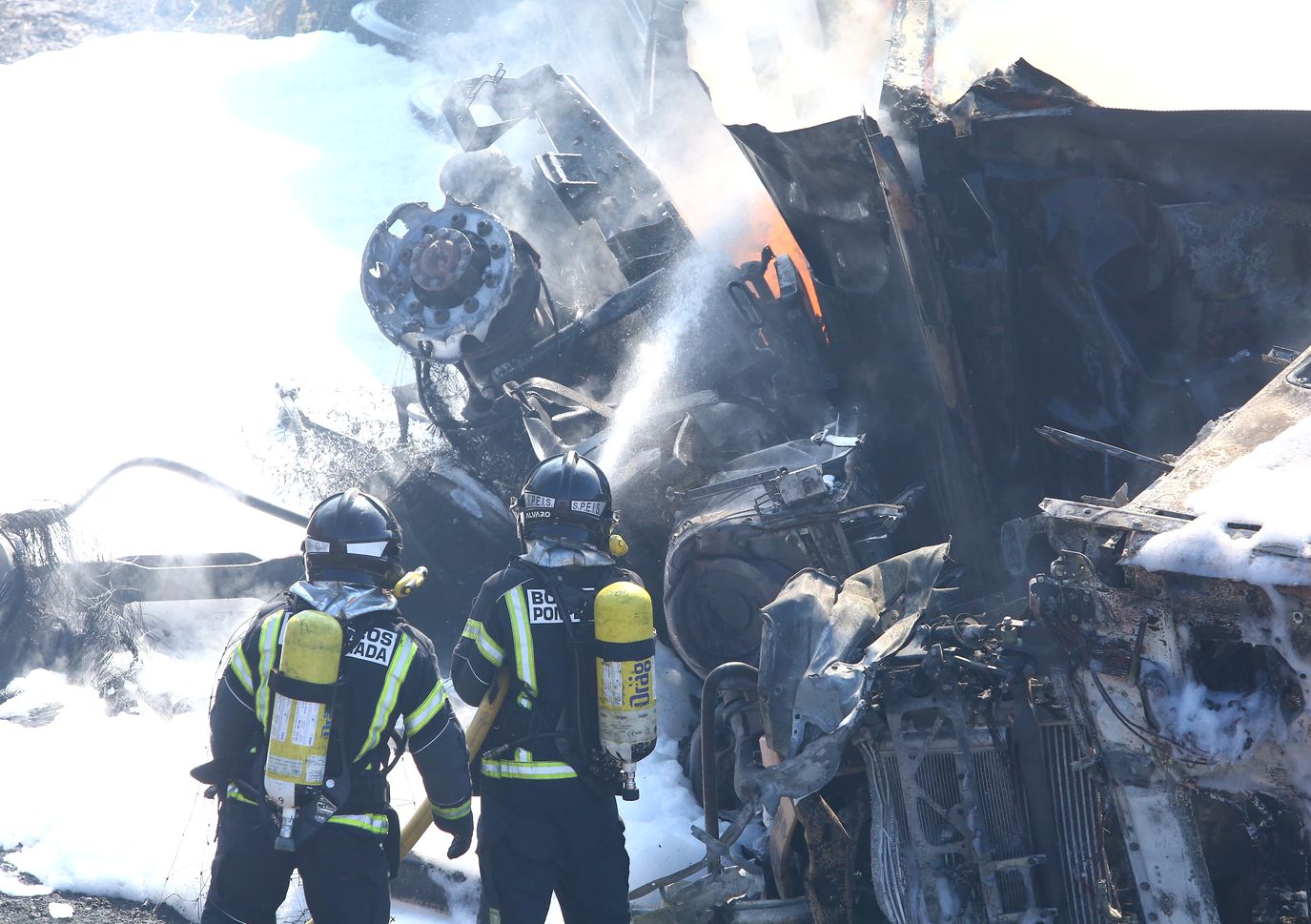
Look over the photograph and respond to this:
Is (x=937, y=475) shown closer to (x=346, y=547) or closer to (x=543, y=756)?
(x=543, y=756)

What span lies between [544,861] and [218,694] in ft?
4.05

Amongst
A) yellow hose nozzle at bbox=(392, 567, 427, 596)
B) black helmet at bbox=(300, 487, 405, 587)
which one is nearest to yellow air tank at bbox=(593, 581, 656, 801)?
yellow hose nozzle at bbox=(392, 567, 427, 596)

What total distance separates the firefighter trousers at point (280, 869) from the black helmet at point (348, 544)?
0.81m

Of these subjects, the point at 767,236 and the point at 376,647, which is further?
the point at 767,236

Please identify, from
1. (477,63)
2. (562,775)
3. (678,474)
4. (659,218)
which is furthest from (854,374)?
(477,63)

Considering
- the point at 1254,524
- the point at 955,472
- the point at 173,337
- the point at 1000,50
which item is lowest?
the point at 1254,524

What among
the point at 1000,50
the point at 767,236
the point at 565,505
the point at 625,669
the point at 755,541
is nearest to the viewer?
the point at 625,669

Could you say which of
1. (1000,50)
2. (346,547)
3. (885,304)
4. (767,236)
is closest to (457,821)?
(346,547)

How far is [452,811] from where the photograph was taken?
3.80 meters

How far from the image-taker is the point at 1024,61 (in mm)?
5023

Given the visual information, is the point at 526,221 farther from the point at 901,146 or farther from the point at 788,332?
the point at 901,146

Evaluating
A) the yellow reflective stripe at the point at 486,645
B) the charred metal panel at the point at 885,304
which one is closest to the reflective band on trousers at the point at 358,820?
the yellow reflective stripe at the point at 486,645

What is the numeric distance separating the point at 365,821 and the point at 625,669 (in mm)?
984

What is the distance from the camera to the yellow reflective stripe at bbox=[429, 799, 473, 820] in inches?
149
